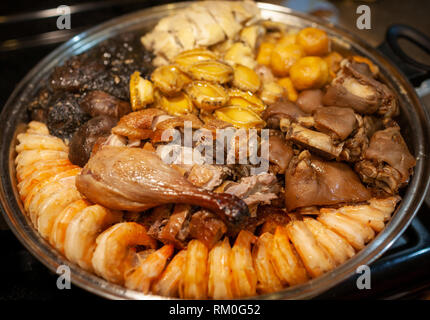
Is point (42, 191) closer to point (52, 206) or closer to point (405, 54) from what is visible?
point (52, 206)

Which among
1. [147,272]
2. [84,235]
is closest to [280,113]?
[147,272]

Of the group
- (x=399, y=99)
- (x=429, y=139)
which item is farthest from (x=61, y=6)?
(x=429, y=139)

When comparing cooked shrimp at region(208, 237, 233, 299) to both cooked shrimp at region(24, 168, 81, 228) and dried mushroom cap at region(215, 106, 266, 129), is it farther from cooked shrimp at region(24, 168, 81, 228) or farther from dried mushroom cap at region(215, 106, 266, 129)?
cooked shrimp at region(24, 168, 81, 228)

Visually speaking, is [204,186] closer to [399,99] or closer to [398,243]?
[398,243]

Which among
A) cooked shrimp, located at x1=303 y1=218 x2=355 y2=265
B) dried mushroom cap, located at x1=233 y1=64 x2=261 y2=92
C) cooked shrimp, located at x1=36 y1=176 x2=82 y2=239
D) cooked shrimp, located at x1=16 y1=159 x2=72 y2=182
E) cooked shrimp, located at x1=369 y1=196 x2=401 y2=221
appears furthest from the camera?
dried mushroom cap, located at x1=233 y1=64 x2=261 y2=92

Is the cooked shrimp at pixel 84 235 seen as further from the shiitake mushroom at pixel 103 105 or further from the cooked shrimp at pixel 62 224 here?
the shiitake mushroom at pixel 103 105

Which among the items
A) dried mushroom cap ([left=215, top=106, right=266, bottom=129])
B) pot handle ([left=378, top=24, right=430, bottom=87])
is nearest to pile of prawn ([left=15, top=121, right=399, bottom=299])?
dried mushroom cap ([left=215, top=106, right=266, bottom=129])

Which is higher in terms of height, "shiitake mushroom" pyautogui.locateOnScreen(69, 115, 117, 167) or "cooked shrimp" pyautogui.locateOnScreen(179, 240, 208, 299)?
"shiitake mushroom" pyautogui.locateOnScreen(69, 115, 117, 167)
